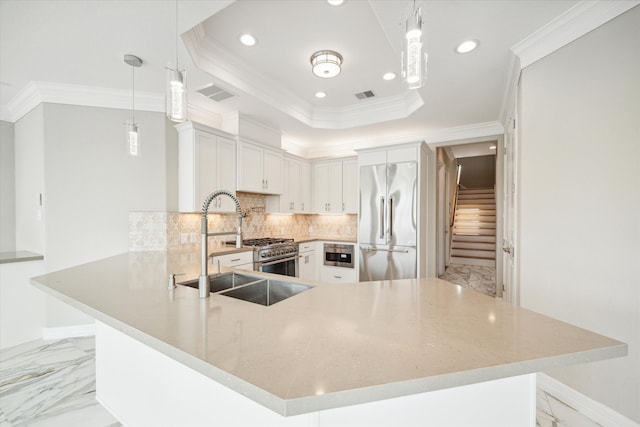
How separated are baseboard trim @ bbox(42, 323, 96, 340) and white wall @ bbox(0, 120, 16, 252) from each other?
144 cm

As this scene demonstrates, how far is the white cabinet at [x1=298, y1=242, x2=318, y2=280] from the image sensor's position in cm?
451

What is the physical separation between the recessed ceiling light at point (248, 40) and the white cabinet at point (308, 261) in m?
2.89

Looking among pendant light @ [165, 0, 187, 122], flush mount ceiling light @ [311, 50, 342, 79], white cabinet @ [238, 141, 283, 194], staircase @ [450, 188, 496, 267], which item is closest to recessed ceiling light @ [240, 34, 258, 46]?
flush mount ceiling light @ [311, 50, 342, 79]

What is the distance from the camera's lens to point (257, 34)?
2.44m

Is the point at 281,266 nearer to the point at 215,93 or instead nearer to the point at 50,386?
the point at 215,93

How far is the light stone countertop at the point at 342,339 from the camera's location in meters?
0.68

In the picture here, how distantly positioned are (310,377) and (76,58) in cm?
330

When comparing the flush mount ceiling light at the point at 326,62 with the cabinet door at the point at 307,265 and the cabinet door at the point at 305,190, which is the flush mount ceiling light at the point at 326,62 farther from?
the cabinet door at the point at 307,265

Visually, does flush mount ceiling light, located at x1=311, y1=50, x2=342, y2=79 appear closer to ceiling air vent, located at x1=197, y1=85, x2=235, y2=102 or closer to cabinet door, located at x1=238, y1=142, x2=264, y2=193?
ceiling air vent, located at x1=197, y1=85, x2=235, y2=102

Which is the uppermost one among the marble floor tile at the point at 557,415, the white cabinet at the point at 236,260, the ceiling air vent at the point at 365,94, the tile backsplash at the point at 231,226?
the ceiling air vent at the point at 365,94

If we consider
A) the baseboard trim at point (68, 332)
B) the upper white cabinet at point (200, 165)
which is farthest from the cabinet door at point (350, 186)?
the baseboard trim at point (68, 332)

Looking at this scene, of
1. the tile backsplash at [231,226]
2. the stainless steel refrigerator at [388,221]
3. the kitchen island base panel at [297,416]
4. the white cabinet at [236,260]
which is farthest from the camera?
the stainless steel refrigerator at [388,221]

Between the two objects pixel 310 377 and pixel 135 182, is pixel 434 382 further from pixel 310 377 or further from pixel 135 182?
pixel 135 182

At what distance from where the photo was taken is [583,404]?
188 cm
